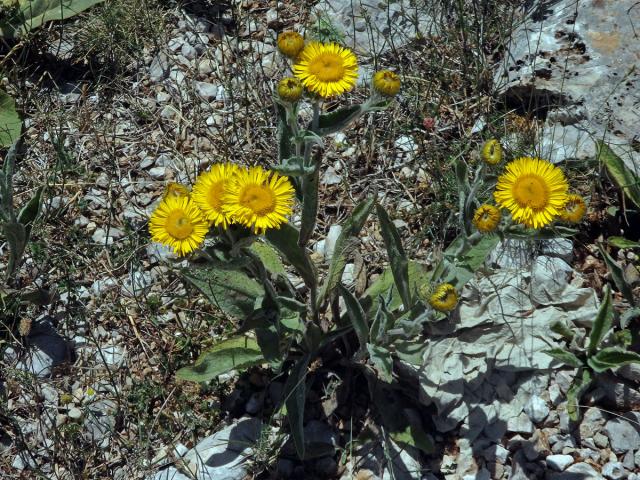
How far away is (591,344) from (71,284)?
282 cm

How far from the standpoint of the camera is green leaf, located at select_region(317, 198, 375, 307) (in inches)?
135

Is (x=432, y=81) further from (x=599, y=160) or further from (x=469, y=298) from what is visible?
(x=469, y=298)

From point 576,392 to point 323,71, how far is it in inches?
75.9

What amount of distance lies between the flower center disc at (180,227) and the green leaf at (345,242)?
2.74 ft

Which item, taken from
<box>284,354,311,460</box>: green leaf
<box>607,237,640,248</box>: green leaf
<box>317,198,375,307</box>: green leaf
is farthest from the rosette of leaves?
<box>284,354,311,460</box>: green leaf

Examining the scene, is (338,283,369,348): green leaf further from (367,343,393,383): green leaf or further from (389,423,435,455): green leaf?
(389,423,435,455): green leaf

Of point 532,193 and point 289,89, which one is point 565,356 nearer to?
point 532,193

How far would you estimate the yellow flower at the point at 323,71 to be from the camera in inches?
125

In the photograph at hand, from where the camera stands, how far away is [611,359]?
3484 millimetres

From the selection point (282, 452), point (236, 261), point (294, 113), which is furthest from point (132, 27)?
point (282, 452)

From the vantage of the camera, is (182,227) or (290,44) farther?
(290,44)

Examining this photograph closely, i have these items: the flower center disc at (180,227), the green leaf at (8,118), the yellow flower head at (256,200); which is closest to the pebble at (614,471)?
the yellow flower head at (256,200)

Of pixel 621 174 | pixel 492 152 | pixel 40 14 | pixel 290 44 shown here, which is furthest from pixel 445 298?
pixel 40 14

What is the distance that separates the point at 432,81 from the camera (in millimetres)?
4699
